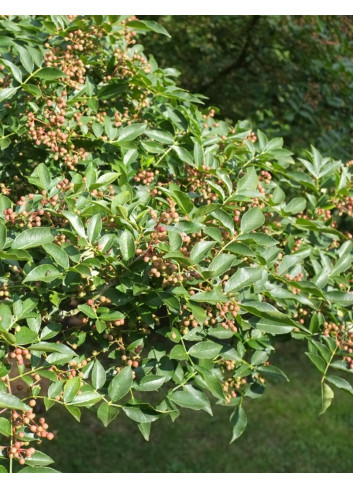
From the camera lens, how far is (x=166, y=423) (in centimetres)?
504

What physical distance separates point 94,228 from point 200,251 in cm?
24

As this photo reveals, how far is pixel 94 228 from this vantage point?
1496 mm

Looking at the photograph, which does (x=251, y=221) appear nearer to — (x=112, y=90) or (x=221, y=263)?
(x=221, y=263)

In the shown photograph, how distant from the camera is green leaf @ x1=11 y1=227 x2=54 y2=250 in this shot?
4.74 ft

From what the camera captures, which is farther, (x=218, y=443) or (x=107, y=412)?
(x=218, y=443)

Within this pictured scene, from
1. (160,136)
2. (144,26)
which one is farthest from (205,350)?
(144,26)

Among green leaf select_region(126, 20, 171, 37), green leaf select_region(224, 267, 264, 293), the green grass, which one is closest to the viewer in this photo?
green leaf select_region(224, 267, 264, 293)

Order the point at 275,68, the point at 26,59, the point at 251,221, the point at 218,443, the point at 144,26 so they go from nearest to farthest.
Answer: the point at 251,221
the point at 26,59
the point at 144,26
the point at 275,68
the point at 218,443

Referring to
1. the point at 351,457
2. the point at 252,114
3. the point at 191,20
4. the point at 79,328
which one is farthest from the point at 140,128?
the point at 351,457

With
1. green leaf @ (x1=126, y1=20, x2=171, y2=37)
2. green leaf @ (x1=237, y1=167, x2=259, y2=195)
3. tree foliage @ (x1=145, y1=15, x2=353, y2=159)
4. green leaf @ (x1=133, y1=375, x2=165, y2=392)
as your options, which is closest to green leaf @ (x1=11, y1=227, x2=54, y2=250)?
green leaf @ (x1=133, y1=375, x2=165, y2=392)

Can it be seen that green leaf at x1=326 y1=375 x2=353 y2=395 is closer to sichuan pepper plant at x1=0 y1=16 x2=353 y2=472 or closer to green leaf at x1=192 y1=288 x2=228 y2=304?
sichuan pepper plant at x1=0 y1=16 x2=353 y2=472

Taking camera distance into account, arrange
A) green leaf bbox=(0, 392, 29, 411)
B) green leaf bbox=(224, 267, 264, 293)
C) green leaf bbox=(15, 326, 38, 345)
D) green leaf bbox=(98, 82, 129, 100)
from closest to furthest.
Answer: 1. green leaf bbox=(0, 392, 29, 411)
2. green leaf bbox=(15, 326, 38, 345)
3. green leaf bbox=(224, 267, 264, 293)
4. green leaf bbox=(98, 82, 129, 100)

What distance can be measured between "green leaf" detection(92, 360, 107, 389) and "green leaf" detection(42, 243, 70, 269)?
260 millimetres

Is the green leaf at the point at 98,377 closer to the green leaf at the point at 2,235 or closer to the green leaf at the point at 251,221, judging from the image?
the green leaf at the point at 2,235
